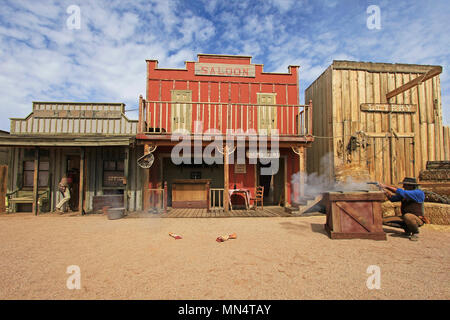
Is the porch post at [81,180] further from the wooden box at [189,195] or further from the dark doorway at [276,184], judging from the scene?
the dark doorway at [276,184]

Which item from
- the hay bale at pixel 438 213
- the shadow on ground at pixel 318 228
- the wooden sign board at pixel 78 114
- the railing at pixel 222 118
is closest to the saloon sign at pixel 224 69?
the railing at pixel 222 118

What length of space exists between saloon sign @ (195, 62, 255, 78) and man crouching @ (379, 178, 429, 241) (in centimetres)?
825

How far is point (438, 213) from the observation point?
6484 millimetres

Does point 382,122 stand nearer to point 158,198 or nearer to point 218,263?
point 218,263

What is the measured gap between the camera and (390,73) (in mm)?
9781

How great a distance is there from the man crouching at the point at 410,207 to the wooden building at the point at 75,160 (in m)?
9.20

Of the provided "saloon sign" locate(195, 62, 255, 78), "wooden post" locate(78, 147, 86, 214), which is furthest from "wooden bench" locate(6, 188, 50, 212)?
"saloon sign" locate(195, 62, 255, 78)

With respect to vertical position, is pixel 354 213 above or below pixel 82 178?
below

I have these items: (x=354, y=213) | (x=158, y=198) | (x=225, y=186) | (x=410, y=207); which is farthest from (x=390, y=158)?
(x=158, y=198)

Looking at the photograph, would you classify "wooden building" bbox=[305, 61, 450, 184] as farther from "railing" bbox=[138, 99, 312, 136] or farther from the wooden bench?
the wooden bench

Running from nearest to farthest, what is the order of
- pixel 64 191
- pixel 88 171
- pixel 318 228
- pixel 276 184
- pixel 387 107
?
pixel 318 228 → pixel 64 191 → pixel 387 107 → pixel 88 171 → pixel 276 184

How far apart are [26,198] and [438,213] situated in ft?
50.6
